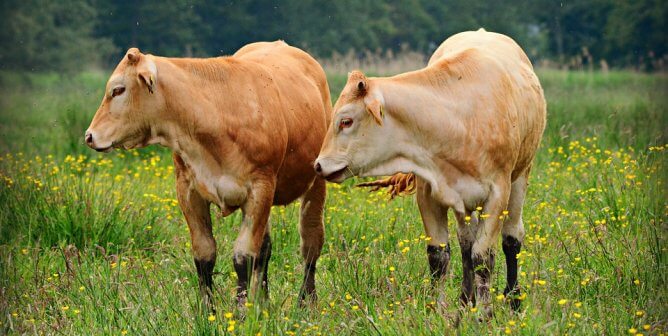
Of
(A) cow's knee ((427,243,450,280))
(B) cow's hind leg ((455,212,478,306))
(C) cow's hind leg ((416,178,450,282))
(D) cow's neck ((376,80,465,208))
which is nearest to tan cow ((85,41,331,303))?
(D) cow's neck ((376,80,465,208))

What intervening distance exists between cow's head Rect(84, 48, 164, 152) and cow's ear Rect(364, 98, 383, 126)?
1.23 m

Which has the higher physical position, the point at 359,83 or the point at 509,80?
the point at 359,83

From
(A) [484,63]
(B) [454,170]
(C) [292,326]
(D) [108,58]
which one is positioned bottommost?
(D) [108,58]

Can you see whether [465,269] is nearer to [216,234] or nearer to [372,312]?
[372,312]

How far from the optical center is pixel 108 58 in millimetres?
46469

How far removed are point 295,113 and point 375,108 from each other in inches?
36.6

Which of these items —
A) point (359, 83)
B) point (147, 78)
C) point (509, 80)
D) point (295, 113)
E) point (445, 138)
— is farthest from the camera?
point (295, 113)

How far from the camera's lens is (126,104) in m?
6.24

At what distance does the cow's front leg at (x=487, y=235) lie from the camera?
21.0 feet

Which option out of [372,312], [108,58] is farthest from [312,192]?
[108,58]

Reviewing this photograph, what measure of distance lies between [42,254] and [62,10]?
39.6m

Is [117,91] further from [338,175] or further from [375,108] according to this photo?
[375,108]

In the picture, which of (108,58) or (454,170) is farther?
(108,58)

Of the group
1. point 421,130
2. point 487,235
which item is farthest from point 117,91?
point 487,235
